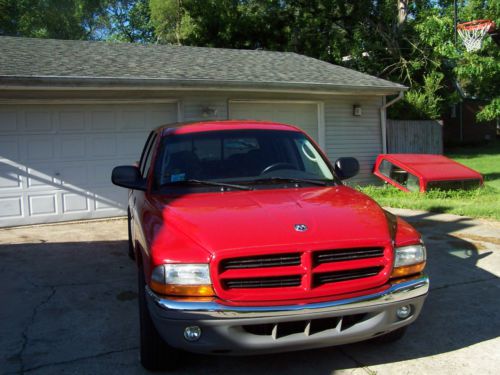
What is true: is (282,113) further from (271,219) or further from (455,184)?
(271,219)

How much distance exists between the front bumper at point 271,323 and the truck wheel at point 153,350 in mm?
302

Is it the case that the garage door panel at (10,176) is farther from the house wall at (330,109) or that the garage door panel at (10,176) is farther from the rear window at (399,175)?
the rear window at (399,175)

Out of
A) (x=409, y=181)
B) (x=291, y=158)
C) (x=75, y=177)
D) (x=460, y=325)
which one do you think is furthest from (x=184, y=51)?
(x=460, y=325)

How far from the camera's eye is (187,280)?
10.2 feet

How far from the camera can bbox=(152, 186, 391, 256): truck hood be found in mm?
3193

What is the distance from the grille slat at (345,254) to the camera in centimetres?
321

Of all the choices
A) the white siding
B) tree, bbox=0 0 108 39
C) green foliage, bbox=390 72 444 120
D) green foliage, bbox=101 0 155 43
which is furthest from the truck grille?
green foliage, bbox=101 0 155 43

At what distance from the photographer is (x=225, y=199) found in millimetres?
3881

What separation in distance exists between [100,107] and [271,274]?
25.5 feet

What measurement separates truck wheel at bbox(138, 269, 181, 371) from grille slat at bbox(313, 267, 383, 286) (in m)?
1.13

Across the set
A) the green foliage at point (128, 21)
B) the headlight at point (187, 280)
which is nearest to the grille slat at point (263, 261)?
the headlight at point (187, 280)

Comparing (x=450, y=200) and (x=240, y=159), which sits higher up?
(x=240, y=159)

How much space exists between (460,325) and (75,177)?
298 inches

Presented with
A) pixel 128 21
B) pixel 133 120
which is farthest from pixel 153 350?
pixel 128 21
